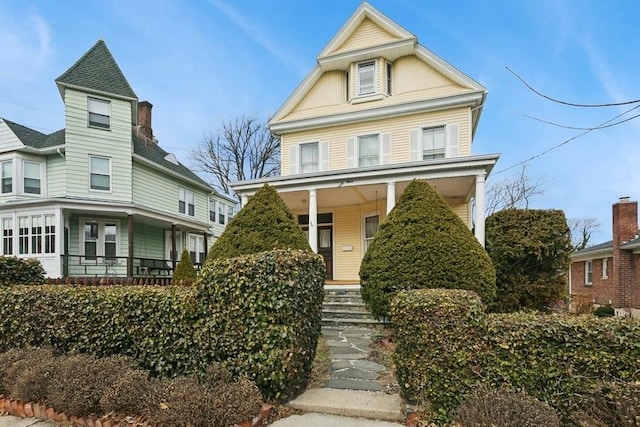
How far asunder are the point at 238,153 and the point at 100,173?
15299mm

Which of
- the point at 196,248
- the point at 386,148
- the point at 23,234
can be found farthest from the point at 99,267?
the point at 386,148

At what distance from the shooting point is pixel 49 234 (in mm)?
13109

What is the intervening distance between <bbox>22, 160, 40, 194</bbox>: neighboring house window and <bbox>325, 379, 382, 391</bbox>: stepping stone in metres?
15.8

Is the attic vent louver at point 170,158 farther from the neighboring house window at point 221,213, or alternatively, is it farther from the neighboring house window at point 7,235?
the neighboring house window at point 7,235

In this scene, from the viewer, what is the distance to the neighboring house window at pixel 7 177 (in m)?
14.5

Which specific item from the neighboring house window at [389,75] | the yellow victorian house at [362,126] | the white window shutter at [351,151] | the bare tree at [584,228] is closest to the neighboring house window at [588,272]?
the yellow victorian house at [362,126]

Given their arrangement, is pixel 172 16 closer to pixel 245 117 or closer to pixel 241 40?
pixel 241 40

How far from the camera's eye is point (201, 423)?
3074 millimetres

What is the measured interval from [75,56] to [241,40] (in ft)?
25.6

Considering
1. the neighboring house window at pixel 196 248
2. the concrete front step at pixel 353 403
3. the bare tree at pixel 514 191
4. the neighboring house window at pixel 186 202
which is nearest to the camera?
the concrete front step at pixel 353 403

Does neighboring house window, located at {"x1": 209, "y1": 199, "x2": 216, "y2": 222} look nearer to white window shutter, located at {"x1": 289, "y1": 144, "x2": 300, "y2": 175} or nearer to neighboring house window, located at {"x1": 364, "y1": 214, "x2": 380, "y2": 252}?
white window shutter, located at {"x1": 289, "y1": 144, "x2": 300, "y2": 175}

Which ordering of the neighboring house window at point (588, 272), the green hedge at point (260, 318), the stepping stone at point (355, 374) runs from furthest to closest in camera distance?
the neighboring house window at point (588, 272)
the stepping stone at point (355, 374)
the green hedge at point (260, 318)

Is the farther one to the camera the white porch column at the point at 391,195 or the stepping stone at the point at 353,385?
the white porch column at the point at 391,195

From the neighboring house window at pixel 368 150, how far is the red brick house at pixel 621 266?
11038 millimetres
